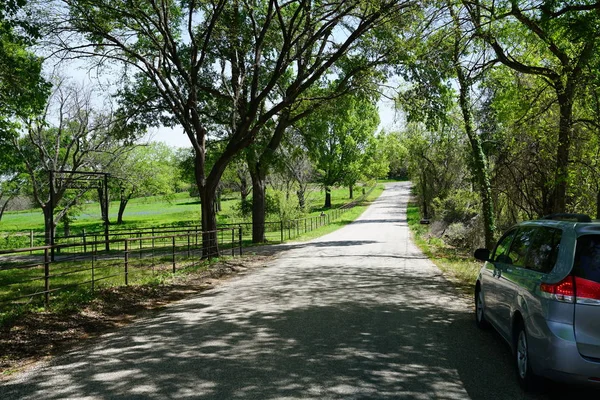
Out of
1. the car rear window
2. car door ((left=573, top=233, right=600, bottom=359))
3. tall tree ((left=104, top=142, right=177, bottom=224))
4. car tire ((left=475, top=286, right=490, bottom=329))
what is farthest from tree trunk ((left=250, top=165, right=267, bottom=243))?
car door ((left=573, top=233, right=600, bottom=359))

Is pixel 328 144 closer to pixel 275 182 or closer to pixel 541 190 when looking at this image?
pixel 275 182

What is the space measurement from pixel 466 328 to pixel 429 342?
3.90ft

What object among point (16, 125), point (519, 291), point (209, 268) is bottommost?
point (209, 268)

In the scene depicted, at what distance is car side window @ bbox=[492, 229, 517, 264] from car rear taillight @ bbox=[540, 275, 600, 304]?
1.72m

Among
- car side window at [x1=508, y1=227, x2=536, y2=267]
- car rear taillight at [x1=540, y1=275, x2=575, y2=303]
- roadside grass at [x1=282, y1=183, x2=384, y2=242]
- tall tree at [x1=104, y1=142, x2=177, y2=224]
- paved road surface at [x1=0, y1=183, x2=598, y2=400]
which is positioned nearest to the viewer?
car rear taillight at [x1=540, y1=275, x2=575, y2=303]

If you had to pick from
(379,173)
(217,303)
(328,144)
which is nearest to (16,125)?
(217,303)

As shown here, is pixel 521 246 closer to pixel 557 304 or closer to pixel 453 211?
pixel 557 304

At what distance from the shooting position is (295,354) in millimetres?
5871

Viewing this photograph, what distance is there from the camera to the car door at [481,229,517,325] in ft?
19.9

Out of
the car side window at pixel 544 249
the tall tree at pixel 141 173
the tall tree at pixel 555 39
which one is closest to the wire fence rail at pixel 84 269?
the car side window at pixel 544 249

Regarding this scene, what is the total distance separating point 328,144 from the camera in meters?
64.0

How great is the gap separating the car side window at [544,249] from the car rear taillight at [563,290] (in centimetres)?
30

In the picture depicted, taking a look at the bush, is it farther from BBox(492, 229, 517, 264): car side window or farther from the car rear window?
the car rear window

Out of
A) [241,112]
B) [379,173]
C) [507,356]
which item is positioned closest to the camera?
[507,356]
